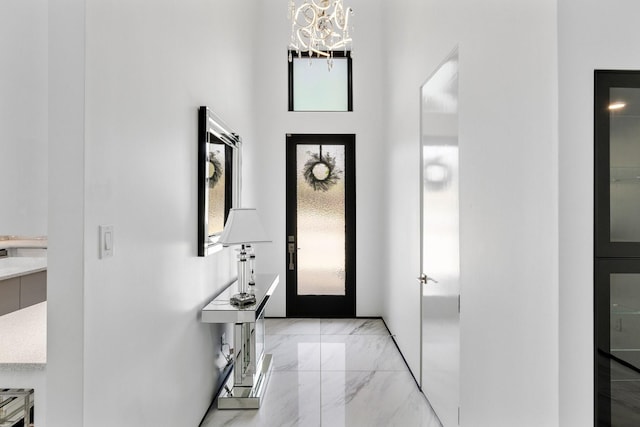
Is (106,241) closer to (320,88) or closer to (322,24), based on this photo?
(322,24)

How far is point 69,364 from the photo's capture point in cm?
122

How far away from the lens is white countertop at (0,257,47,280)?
144cm

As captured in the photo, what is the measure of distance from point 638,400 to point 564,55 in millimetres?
1330

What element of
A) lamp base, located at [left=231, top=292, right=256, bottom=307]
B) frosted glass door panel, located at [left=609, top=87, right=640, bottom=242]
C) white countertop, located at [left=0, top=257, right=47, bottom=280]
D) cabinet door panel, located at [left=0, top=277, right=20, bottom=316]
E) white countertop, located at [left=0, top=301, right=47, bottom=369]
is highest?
frosted glass door panel, located at [left=609, top=87, right=640, bottom=242]

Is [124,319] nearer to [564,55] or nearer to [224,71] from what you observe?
[564,55]

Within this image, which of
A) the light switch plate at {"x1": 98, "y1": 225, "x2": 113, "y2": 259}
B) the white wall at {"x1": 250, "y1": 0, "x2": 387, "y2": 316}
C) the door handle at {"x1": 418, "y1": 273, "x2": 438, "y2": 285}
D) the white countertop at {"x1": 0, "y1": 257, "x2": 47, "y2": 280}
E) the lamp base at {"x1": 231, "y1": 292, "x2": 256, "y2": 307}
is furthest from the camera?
the white wall at {"x1": 250, "y1": 0, "x2": 387, "y2": 316}

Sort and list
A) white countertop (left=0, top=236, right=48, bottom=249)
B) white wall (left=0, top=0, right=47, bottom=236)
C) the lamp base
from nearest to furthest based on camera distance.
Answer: white wall (left=0, top=0, right=47, bottom=236) < white countertop (left=0, top=236, right=48, bottom=249) < the lamp base

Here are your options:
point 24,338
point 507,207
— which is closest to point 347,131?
point 507,207

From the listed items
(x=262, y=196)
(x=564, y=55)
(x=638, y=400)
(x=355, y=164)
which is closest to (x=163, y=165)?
(x=564, y=55)

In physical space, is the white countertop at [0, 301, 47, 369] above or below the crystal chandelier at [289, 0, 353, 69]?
below

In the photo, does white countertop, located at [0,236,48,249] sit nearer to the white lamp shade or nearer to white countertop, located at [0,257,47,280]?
white countertop, located at [0,257,47,280]

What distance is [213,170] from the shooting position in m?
2.79

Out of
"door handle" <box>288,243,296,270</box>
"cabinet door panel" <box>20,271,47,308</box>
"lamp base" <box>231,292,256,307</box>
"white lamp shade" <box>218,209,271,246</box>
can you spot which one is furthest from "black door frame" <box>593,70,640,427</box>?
"door handle" <box>288,243,296,270</box>

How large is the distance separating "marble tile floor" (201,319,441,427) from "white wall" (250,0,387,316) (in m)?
0.79
